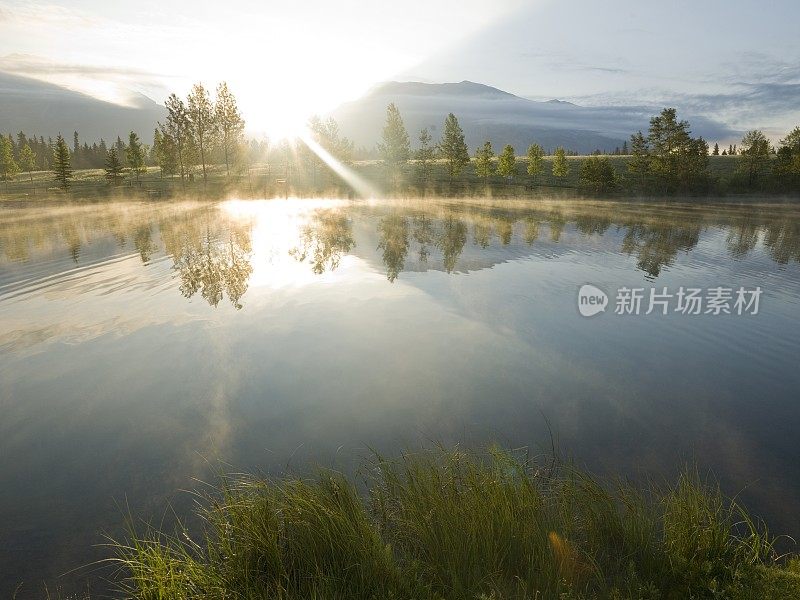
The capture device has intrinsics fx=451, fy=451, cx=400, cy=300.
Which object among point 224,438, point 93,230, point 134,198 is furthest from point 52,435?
point 134,198

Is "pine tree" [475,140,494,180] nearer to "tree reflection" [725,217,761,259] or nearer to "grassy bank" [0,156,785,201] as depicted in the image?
"grassy bank" [0,156,785,201]

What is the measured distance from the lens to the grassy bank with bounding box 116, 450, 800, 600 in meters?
4.29

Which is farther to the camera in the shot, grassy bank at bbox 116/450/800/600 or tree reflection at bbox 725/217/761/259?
tree reflection at bbox 725/217/761/259

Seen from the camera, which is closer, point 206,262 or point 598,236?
point 206,262

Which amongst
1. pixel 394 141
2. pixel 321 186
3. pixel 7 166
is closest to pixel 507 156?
pixel 394 141

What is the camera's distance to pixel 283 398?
930 cm

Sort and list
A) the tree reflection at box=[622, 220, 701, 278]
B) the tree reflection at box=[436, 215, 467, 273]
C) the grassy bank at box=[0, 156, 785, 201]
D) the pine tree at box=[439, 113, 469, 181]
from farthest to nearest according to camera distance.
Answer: the pine tree at box=[439, 113, 469, 181]
the grassy bank at box=[0, 156, 785, 201]
the tree reflection at box=[436, 215, 467, 273]
the tree reflection at box=[622, 220, 701, 278]

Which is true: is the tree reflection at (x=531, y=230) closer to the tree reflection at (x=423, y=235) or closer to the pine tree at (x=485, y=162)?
the tree reflection at (x=423, y=235)

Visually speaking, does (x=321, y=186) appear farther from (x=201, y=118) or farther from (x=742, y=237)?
(x=742, y=237)

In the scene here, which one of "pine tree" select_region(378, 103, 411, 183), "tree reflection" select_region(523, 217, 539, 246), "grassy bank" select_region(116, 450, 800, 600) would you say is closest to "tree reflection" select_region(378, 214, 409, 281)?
"tree reflection" select_region(523, 217, 539, 246)

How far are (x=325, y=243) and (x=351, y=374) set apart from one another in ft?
57.8

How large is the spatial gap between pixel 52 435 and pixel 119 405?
46.9 inches

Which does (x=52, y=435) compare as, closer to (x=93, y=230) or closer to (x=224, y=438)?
(x=224, y=438)

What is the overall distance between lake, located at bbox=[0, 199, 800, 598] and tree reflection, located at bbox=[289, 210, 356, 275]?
51cm
